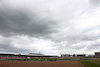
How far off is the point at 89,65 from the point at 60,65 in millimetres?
14690

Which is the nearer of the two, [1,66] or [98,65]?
[1,66]

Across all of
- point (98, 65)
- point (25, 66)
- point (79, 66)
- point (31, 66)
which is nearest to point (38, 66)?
point (31, 66)

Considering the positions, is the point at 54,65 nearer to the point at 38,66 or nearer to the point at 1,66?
the point at 38,66

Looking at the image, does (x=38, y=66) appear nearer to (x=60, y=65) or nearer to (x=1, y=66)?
(x=60, y=65)

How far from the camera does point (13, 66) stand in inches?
1531

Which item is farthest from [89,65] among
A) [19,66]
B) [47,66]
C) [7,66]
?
[7,66]

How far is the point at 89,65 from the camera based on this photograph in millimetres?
46031

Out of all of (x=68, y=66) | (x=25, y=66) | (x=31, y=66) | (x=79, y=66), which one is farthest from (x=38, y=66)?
(x=79, y=66)

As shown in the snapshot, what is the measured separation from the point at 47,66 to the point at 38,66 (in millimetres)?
3767

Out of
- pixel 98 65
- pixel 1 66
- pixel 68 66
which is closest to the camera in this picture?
pixel 1 66

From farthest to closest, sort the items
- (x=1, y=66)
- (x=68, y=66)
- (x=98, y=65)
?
(x=98, y=65) < (x=68, y=66) < (x=1, y=66)

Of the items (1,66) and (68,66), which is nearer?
(1,66)

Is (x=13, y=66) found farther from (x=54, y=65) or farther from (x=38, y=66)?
(x=54, y=65)

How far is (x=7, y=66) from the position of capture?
38.5m
